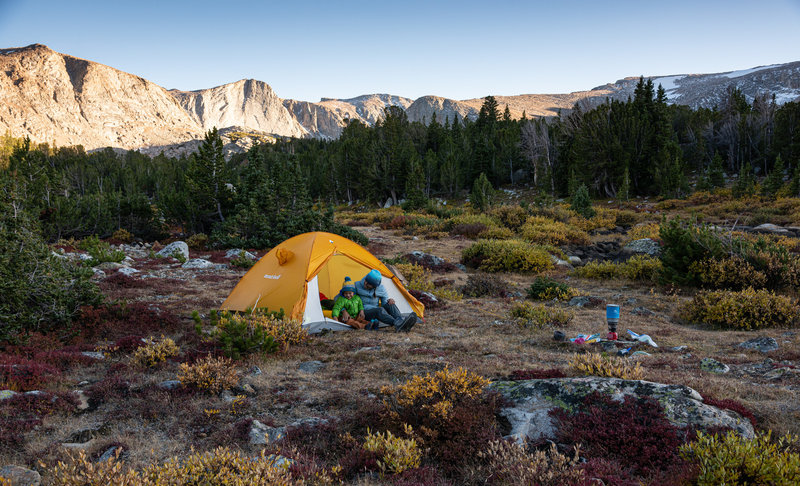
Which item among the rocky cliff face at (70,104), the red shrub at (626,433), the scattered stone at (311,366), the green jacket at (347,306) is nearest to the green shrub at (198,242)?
the green jacket at (347,306)

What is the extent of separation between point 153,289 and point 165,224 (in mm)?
12812

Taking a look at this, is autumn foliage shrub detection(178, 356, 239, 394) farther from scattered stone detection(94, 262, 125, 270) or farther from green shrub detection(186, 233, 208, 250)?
green shrub detection(186, 233, 208, 250)

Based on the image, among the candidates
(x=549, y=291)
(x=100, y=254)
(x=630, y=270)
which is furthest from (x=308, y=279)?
(x=100, y=254)

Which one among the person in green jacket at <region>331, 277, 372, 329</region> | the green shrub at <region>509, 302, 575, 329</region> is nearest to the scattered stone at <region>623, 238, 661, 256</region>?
the green shrub at <region>509, 302, 575, 329</region>

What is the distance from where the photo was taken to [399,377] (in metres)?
6.03

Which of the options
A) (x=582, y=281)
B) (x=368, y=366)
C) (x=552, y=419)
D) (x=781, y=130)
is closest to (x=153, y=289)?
(x=368, y=366)

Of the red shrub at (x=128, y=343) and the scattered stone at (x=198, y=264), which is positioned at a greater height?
the red shrub at (x=128, y=343)

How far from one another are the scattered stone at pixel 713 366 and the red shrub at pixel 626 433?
2.54 meters

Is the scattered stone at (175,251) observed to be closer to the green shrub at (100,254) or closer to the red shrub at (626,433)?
the green shrub at (100,254)

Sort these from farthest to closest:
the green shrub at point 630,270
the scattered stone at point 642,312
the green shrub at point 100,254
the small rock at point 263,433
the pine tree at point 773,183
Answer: the pine tree at point 773,183 → the green shrub at point 100,254 → the green shrub at point 630,270 → the scattered stone at point 642,312 → the small rock at point 263,433

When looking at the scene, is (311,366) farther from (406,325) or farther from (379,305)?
(379,305)

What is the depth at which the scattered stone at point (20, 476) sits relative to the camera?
11.2ft

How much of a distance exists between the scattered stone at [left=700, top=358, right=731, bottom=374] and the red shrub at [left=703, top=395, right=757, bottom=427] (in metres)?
1.85

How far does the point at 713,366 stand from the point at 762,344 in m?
1.84
